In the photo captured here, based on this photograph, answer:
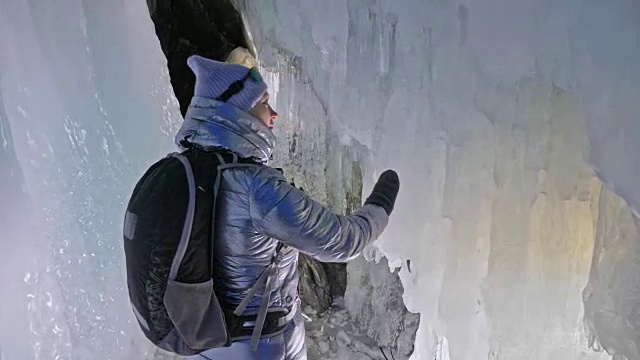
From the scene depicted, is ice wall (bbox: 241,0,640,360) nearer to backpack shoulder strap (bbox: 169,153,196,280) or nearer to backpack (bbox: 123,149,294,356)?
backpack (bbox: 123,149,294,356)

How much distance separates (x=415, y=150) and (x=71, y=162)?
2195mm

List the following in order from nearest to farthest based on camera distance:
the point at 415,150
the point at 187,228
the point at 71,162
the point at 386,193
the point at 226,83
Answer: the point at 187,228, the point at 226,83, the point at 386,193, the point at 415,150, the point at 71,162

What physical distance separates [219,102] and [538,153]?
0.82 m

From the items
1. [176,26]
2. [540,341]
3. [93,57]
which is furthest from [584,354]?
[176,26]

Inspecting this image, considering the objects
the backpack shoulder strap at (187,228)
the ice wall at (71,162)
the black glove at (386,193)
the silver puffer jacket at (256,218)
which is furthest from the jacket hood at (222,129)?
the ice wall at (71,162)

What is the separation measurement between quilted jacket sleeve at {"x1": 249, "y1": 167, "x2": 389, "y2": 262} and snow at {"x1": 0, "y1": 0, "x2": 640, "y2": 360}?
58 centimetres

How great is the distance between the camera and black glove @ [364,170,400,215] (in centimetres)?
164

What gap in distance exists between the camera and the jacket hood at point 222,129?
1.50 metres

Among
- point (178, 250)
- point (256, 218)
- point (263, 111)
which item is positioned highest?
point (263, 111)

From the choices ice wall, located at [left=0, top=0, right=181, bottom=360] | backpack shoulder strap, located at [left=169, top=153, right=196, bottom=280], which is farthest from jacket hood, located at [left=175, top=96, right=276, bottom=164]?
ice wall, located at [left=0, top=0, right=181, bottom=360]

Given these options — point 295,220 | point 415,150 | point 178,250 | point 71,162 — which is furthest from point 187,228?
point 71,162

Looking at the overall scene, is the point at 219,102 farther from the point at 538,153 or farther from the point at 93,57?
the point at 93,57

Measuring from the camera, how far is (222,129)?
1506mm

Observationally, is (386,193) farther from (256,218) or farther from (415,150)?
(415,150)
